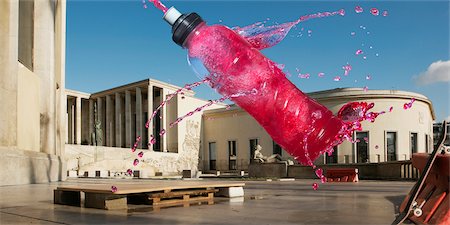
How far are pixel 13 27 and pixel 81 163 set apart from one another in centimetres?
4143

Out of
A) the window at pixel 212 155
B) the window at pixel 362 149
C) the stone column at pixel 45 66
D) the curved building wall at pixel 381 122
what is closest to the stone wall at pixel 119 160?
the window at pixel 212 155

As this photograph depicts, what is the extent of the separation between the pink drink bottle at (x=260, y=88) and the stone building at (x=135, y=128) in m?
54.8

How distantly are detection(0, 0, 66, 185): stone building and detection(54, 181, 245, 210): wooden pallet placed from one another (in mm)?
7926

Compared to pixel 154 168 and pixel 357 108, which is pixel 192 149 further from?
pixel 357 108

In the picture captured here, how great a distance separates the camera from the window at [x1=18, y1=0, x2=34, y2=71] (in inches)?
987

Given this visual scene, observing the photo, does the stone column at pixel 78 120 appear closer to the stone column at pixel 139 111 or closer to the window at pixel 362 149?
the stone column at pixel 139 111

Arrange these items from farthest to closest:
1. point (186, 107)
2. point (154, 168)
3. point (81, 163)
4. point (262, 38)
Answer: point (186, 107)
point (154, 168)
point (81, 163)
point (262, 38)

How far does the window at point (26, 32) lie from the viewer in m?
25.1

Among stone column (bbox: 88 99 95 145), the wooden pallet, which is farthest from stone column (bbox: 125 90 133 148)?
the wooden pallet

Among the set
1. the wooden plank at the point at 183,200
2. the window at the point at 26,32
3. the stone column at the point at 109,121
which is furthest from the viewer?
the stone column at the point at 109,121

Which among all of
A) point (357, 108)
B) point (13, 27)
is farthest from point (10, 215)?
point (13, 27)

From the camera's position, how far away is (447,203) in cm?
500

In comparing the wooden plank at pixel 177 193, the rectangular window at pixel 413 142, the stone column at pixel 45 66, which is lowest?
the wooden plank at pixel 177 193

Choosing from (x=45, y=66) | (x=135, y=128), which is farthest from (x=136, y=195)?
(x=135, y=128)
